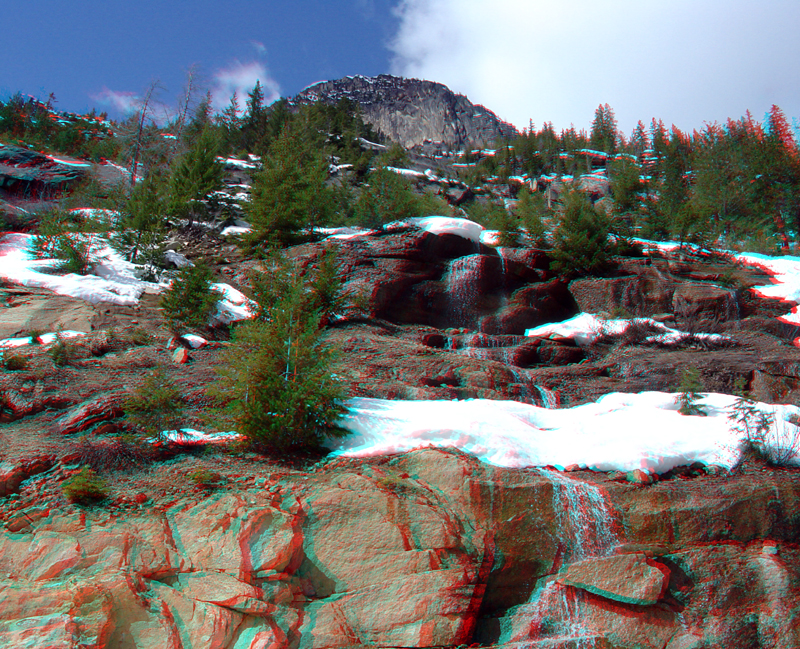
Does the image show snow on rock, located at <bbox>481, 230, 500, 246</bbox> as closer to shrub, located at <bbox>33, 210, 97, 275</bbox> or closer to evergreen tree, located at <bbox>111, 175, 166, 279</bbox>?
evergreen tree, located at <bbox>111, 175, 166, 279</bbox>

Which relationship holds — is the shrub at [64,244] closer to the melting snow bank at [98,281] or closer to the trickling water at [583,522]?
the melting snow bank at [98,281]

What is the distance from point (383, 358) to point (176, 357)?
17.1ft

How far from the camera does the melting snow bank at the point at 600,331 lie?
49.1 feet

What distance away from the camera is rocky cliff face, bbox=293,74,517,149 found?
8994cm

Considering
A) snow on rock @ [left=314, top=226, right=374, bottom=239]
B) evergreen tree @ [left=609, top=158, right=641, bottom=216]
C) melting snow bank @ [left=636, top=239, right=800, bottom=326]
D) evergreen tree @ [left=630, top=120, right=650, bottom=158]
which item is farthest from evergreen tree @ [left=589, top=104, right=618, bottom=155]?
snow on rock @ [left=314, top=226, right=374, bottom=239]

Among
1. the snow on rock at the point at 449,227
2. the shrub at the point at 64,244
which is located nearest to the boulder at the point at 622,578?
the snow on rock at the point at 449,227

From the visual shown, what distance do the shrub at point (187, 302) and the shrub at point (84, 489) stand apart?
8.58 meters

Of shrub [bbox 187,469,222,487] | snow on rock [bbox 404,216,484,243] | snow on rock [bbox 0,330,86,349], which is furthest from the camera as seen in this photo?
snow on rock [bbox 404,216,484,243]

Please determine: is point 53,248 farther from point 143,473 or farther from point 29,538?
point 29,538

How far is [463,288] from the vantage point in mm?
18828

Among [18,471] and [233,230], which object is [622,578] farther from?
[233,230]

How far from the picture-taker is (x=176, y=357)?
1069cm

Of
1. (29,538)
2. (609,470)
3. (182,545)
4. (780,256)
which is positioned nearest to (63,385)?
(29,538)

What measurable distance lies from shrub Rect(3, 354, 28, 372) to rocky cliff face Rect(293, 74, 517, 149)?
86.9m
